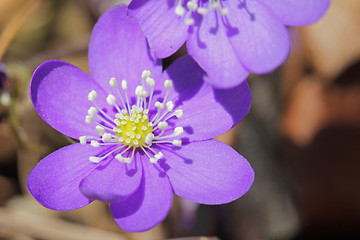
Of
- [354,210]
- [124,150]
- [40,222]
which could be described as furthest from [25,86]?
[354,210]

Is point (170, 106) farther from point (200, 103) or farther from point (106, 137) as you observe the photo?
point (106, 137)

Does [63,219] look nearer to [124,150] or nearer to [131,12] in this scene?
[124,150]

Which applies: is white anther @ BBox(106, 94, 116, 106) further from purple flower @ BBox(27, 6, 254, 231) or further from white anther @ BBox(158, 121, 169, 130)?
white anther @ BBox(158, 121, 169, 130)

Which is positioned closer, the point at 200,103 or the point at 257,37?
the point at 257,37

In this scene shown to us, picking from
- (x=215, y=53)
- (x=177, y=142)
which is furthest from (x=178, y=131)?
(x=215, y=53)

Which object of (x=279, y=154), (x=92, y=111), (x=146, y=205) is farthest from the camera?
(x=279, y=154)

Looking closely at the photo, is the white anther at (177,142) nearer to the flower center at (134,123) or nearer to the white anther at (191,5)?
the flower center at (134,123)
